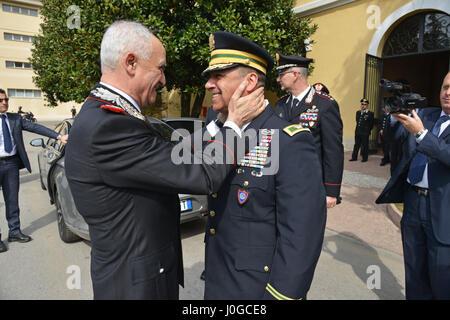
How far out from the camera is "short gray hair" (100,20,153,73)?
4.64 feet

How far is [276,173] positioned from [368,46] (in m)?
10.5

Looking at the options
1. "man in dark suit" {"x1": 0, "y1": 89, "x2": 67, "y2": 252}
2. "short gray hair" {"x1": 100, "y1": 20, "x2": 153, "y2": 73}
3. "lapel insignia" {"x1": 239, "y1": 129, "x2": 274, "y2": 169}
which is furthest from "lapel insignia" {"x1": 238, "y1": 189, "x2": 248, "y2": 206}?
"man in dark suit" {"x1": 0, "y1": 89, "x2": 67, "y2": 252}

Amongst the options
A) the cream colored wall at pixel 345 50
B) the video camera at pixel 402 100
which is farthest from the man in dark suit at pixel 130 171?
the cream colored wall at pixel 345 50

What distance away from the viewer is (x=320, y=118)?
3061 mm

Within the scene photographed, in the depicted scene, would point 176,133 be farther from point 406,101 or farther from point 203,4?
point 203,4

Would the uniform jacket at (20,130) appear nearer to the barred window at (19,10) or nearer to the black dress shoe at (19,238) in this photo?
the black dress shoe at (19,238)

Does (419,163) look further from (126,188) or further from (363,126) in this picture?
(363,126)

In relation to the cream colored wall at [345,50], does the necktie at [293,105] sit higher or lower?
lower

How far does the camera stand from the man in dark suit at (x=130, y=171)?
1.30m

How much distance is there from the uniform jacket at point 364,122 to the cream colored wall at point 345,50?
39.7 inches

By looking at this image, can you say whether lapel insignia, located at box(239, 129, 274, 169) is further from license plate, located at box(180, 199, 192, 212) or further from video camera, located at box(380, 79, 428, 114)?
license plate, located at box(180, 199, 192, 212)

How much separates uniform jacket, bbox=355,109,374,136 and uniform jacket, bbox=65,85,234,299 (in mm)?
9255

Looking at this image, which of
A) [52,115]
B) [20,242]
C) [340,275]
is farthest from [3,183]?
[52,115]
